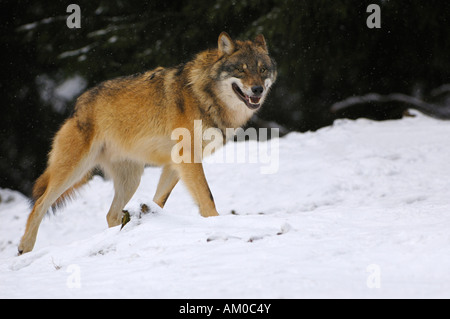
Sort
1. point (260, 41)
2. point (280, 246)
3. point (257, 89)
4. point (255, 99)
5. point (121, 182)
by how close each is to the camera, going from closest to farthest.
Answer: point (280, 246)
point (257, 89)
point (255, 99)
point (260, 41)
point (121, 182)

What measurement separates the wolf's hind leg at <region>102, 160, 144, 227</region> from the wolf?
0.03 meters

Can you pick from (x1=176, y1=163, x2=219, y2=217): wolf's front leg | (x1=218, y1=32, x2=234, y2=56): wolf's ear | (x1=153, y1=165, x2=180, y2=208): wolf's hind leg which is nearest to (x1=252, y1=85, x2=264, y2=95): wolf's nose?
(x1=218, y1=32, x2=234, y2=56): wolf's ear

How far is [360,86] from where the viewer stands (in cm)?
968

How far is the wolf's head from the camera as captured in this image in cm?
509

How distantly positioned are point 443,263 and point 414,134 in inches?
205

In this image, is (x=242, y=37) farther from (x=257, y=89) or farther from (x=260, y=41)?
(x=257, y=89)

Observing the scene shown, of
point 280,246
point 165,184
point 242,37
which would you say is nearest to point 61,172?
point 165,184

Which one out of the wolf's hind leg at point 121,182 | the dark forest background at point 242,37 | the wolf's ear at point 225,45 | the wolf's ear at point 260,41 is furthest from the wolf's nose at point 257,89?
the dark forest background at point 242,37

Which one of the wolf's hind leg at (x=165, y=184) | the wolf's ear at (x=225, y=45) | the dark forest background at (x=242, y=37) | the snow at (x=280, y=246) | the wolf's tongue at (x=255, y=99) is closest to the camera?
the snow at (x=280, y=246)

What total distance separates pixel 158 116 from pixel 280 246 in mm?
2411

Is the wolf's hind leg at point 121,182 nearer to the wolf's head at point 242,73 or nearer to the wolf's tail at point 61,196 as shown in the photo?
the wolf's tail at point 61,196

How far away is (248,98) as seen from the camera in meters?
5.11

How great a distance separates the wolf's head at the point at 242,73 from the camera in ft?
16.7
